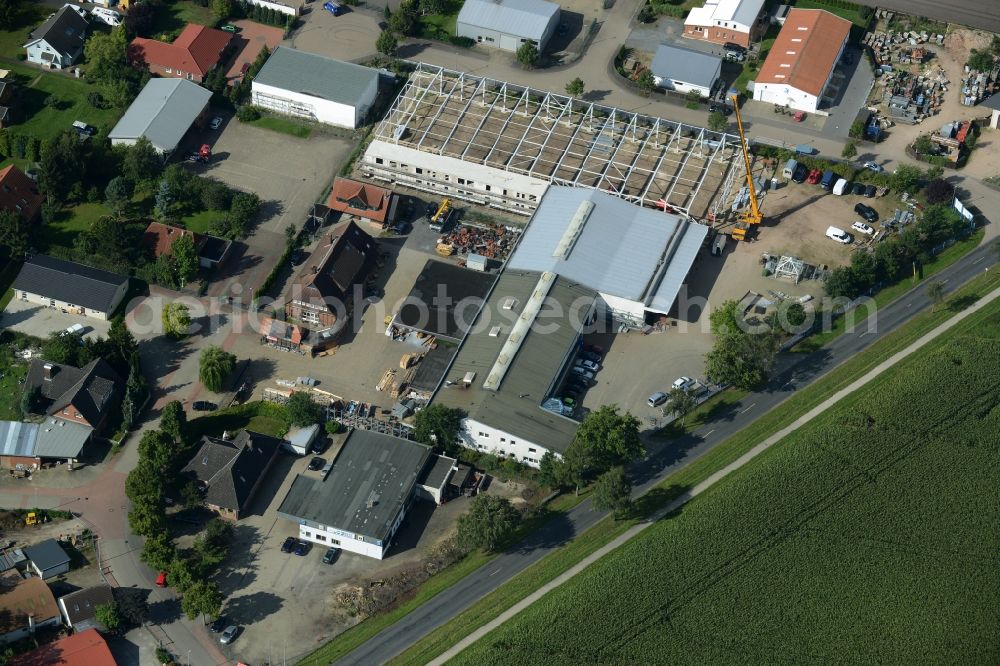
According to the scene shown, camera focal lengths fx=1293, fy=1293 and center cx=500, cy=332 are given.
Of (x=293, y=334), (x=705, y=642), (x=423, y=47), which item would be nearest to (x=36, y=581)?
(x=293, y=334)

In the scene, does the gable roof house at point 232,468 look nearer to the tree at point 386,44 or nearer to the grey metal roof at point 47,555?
the grey metal roof at point 47,555

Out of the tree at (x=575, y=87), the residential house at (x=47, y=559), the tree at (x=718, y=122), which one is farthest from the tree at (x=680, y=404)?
the residential house at (x=47, y=559)

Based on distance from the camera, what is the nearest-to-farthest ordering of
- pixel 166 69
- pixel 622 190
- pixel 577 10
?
pixel 622 190 < pixel 166 69 < pixel 577 10

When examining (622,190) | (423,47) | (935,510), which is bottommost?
(935,510)

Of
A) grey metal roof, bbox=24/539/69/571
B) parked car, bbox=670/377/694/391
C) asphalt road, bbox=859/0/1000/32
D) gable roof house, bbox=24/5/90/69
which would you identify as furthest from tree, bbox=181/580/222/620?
asphalt road, bbox=859/0/1000/32

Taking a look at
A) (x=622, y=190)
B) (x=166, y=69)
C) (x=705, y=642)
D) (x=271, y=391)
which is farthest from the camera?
(x=166, y=69)

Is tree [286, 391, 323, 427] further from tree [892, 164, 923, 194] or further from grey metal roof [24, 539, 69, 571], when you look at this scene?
tree [892, 164, 923, 194]

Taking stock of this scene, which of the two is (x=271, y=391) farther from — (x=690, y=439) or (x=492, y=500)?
(x=690, y=439)

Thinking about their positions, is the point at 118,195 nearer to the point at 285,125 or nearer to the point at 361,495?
the point at 285,125
